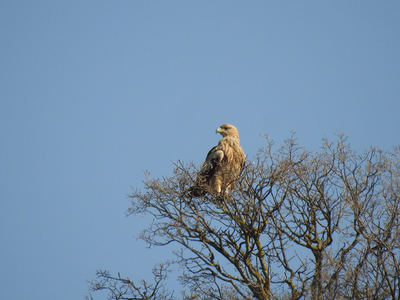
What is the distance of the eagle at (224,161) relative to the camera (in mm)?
17716

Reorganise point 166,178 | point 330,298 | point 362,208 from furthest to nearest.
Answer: point 166,178 → point 362,208 → point 330,298

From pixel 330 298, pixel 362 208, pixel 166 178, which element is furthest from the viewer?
pixel 166 178

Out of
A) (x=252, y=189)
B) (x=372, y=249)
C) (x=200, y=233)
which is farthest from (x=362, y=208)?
(x=200, y=233)

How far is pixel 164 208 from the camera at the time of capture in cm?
1582

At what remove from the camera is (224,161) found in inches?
759

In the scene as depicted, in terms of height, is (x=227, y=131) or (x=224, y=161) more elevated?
(x=227, y=131)

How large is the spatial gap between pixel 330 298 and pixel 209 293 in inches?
101

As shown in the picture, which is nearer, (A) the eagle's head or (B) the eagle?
(B) the eagle

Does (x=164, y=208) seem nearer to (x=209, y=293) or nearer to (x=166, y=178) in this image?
(x=166, y=178)

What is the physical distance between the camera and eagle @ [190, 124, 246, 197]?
17716 millimetres

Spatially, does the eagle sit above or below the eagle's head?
below

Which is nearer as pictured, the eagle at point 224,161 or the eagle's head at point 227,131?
the eagle at point 224,161

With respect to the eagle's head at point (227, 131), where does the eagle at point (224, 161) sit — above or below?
below

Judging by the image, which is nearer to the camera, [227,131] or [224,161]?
[224,161]
